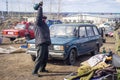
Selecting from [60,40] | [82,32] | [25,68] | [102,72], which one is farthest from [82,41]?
[102,72]

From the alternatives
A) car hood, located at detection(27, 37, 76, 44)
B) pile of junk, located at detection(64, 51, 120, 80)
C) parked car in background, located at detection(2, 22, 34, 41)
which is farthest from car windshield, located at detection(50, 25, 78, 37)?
parked car in background, located at detection(2, 22, 34, 41)

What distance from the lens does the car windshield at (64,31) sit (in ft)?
34.8

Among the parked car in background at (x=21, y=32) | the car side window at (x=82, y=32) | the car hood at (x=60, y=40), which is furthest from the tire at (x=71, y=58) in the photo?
the parked car in background at (x=21, y=32)

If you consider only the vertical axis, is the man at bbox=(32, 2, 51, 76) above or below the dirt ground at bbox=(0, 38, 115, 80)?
above

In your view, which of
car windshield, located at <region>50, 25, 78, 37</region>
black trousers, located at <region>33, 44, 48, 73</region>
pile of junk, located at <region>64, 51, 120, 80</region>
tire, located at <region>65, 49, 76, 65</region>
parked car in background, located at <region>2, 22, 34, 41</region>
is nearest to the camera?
pile of junk, located at <region>64, 51, 120, 80</region>

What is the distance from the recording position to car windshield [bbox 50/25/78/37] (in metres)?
10.6

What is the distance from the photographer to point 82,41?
426 inches

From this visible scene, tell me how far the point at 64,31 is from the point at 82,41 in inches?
33.2

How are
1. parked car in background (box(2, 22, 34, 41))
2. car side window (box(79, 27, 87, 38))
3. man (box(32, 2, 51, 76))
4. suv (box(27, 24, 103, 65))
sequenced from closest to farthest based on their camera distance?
man (box(32, 2, 51, 76)) < suv (box(27, 24, 103, 65)) < car side window (box(79, 27, 87, 38)) < parked car in background (box(2, 22, 34, 41))

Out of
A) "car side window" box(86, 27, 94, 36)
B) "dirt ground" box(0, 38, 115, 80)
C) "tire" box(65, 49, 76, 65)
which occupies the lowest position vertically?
"dirt ground" box(0, 38, 115, 80)

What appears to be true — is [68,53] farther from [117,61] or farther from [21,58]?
[117,61]

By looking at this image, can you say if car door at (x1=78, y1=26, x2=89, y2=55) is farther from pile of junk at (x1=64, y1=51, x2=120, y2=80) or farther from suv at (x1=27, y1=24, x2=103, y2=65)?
pile of junk at (x1=64, y1=51, x2=120, y2=80)

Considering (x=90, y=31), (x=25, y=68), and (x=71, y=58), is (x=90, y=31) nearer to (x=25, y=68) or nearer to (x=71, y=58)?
(x=71, y=58)

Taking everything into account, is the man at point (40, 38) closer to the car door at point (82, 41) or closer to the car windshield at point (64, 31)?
the car windshield at point (64, 31)
